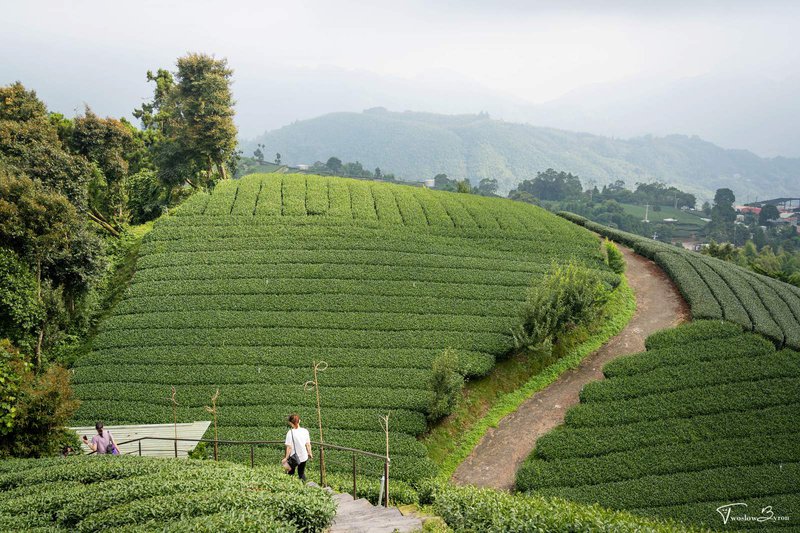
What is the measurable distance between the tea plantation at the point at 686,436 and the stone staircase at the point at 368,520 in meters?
7.18

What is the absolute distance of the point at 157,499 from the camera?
10281mm

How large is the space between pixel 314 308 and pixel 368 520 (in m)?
15.1

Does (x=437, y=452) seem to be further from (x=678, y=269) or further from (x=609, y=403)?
(x=678, y=269)

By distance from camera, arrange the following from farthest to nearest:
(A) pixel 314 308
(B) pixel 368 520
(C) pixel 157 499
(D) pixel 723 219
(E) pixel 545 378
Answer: (D) pixel 723 219 → (A) pixel 314 308 → (E) pixel 545 378 → (B) pixel 368 520 → (C) pixel 157 499

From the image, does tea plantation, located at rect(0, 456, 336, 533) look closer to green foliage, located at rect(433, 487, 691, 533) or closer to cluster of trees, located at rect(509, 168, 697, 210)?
green foliage, located at rect(433, 487, 691, 533)

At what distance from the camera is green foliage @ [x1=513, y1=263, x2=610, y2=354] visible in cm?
2312

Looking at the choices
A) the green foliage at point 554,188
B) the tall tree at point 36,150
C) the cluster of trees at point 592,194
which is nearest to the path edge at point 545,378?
the tall tree at point 36,150

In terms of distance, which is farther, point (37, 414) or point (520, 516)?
point (37, 414)

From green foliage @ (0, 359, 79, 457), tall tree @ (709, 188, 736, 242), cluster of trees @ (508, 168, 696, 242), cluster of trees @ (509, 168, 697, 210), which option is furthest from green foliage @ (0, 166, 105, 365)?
cluster of trees @ (509, 168, 697, 210)

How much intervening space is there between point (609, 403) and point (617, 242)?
1966cm

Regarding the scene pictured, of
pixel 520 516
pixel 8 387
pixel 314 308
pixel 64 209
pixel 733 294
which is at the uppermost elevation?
pixel 64 209

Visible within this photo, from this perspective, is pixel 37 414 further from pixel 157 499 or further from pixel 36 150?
pixel 36 150

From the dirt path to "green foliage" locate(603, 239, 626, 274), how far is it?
827 mm

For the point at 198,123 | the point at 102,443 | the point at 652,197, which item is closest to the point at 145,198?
the point at 198,123
